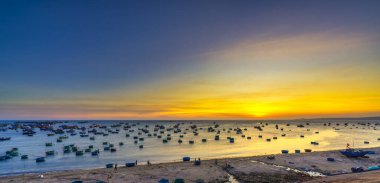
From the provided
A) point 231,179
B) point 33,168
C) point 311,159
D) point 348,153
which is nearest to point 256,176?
point 231,179

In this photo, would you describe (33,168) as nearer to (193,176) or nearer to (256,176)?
(193,176)

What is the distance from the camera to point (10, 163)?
74.0 meters

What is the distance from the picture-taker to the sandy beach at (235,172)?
47.2 meters

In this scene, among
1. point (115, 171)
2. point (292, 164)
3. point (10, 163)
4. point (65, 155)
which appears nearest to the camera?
point (115, 171)

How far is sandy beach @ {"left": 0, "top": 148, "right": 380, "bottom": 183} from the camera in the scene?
47.2 meters

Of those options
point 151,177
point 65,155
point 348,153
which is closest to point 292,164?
point 348,153

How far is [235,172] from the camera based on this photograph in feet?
172

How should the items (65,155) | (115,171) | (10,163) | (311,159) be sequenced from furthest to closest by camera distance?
(65,155) < (10,163) < (311,159) < (115,171)

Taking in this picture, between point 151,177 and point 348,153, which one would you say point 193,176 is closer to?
point 151,177

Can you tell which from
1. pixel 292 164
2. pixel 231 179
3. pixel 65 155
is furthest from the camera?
pixel 65 155

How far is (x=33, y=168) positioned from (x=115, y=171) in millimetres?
23952

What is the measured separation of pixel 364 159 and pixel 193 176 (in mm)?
41651

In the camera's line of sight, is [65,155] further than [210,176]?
Yes

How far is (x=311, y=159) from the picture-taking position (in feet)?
213
